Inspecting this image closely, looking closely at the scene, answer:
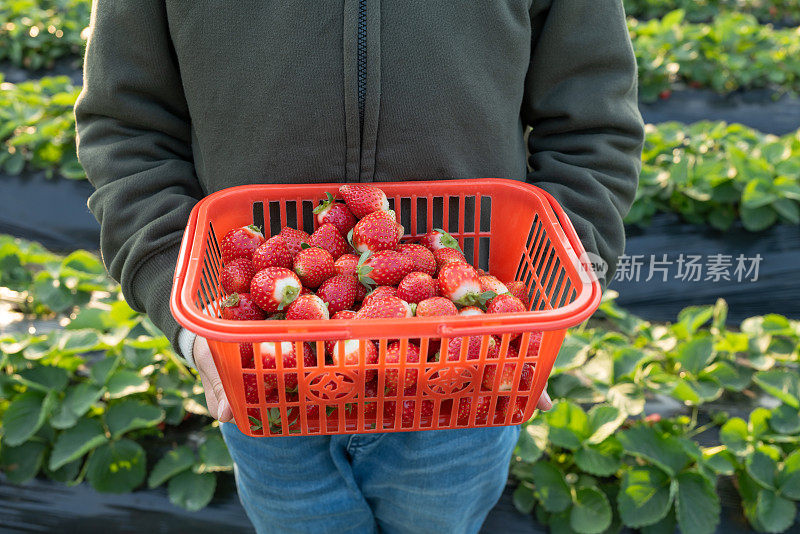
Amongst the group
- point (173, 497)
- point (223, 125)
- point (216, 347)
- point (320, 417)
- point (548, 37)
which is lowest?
point (173, 497)

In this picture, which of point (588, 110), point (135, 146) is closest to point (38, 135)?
point (135, 146)

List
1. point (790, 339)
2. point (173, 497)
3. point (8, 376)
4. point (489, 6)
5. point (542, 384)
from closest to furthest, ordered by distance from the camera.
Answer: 1. point (542, 384)
2. point (489, 6)
3. point (173, 497)
4. point (8, 376)
5. point (790, 339)

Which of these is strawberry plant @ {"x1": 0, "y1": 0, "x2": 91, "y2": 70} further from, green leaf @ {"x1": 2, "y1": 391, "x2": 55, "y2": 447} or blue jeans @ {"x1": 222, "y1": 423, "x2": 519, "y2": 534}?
blue jeans @ {"x1": 222, "y1": 423, "x2": 519, "y2": 534}

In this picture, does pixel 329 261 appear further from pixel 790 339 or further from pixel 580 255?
pixel 790 339

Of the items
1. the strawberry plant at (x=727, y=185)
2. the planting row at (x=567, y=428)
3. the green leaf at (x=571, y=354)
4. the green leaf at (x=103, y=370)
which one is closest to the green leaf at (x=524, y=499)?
the planting row at (x=567, y=428)

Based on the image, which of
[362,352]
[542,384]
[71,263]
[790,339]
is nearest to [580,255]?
[542,384]

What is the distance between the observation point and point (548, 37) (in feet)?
3.80

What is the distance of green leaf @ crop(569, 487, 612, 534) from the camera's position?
1758 mm

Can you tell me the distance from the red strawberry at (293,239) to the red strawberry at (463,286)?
269 millimetres

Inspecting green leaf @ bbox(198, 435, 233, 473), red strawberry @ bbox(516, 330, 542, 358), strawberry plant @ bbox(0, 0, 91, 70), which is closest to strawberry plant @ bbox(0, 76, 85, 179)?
strawberry plant @ bbox(0, 0, 91, 70)

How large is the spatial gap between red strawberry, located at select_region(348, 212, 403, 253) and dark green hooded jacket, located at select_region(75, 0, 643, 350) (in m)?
0.10

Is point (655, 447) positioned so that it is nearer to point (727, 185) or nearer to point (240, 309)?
point (240, 309)

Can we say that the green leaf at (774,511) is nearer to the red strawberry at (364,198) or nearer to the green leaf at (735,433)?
Result: the green leaf at (735,433)

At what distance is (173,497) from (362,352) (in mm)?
1279
